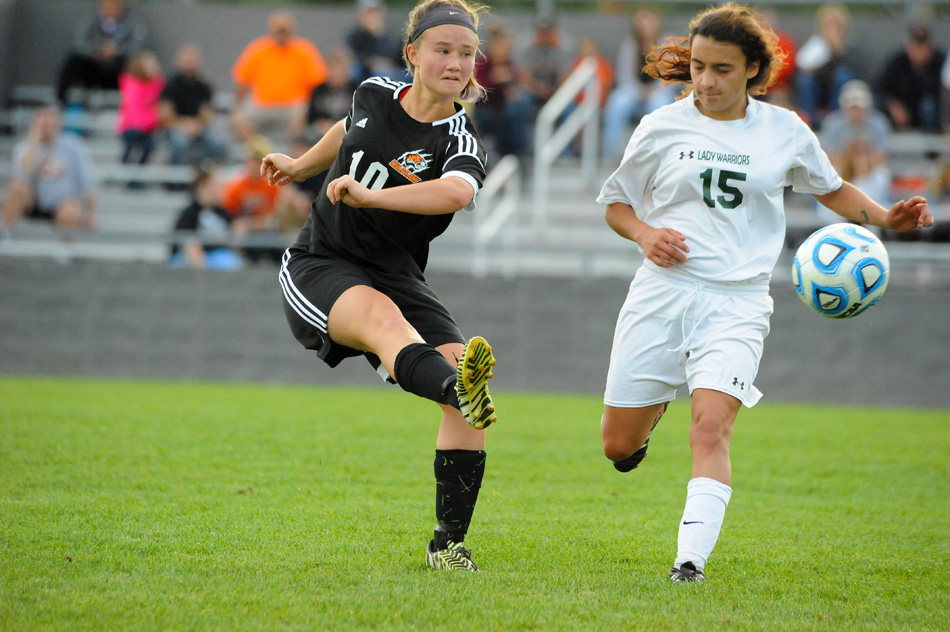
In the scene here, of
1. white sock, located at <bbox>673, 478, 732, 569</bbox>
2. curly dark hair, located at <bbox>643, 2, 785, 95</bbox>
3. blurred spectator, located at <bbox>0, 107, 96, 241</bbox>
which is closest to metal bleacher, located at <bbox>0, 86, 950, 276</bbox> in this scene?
blurred spectator, located at <bbox>0, 107, 96, 241</bbox>

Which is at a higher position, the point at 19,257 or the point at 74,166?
the point at 74,166

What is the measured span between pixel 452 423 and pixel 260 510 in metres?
1.38

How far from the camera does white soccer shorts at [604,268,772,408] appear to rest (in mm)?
4383

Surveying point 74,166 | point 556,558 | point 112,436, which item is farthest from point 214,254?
point 556,558

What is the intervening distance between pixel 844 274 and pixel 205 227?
9.20 m

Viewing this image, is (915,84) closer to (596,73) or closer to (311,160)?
(596,73)

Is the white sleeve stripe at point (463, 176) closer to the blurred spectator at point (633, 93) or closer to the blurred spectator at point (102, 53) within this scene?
the blurred spectator at point (633, 93)

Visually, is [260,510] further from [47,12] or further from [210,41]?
[47,12]

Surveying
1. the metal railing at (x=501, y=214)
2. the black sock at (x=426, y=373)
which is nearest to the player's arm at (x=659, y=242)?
the black sock at (x=426, y=373)

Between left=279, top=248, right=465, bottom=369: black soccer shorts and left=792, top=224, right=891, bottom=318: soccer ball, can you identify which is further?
left=792, top=224, right=891, bottom=318: soccer ball

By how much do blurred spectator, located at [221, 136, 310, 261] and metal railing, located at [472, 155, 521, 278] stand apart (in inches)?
86.1

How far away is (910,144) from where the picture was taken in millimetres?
14172

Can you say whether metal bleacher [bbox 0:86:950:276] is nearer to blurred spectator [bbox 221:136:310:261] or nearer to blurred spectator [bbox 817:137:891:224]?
blurred spectator [bbox 221:136:310:261]

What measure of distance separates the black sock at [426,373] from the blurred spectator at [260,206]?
8324 mm
